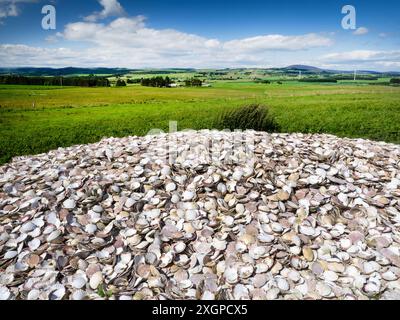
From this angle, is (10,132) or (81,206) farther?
(10,132)

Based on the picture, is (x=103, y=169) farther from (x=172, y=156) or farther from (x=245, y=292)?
(x=245, y=292)

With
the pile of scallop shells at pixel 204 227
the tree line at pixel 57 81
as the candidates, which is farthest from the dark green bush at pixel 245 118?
the tree line at pixel 57 81

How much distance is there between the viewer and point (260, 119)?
359 inches

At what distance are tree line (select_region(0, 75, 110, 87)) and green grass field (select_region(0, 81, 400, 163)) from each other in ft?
0.66

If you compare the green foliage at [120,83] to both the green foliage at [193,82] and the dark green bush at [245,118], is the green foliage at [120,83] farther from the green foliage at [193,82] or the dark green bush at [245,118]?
the dark green bush at [245,118]

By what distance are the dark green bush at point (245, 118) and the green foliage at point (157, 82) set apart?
701cm

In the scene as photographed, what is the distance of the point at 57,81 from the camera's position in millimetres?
12414

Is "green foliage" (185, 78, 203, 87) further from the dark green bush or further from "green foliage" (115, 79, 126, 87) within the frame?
the dark green bush

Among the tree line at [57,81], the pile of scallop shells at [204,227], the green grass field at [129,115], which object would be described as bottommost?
the pile of scallop shells at [204,227]

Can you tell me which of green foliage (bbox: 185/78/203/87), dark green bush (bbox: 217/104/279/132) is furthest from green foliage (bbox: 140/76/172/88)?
dark green bush (bbox: 217/104/279/132)

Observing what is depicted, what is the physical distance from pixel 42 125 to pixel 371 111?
1359 cm

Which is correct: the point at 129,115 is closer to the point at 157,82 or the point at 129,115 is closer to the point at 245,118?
the point at 157,82

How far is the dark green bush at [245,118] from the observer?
9.00 metres
